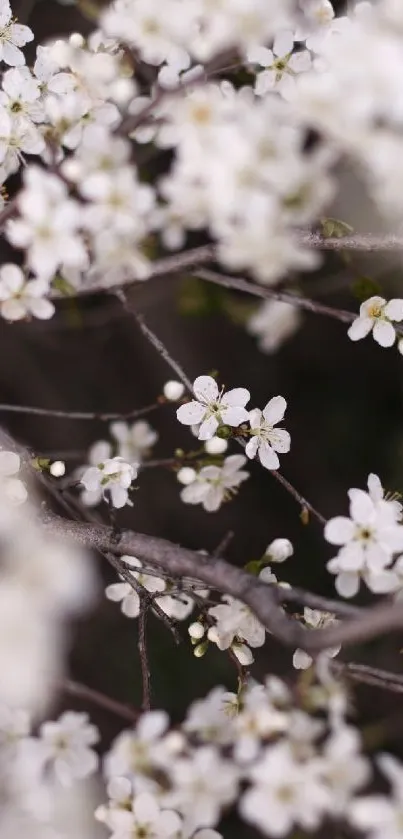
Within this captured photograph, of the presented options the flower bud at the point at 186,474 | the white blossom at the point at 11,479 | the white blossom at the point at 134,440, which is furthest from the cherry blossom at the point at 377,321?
the white blossom at the point at 134,440

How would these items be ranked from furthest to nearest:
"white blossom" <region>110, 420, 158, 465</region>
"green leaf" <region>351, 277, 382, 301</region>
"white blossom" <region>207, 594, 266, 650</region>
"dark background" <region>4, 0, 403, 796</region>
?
1. "dark background" <region>4, 0, 403, 796</region>
2. "white blossom" <region>110, 420, 158, 465</region>
3. "green leaf" <region>351, 277, 382, 301</region>
4. "white blossom" <region>207, 594, 266, 650</region>

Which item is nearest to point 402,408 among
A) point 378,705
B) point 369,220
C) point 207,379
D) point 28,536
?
point 378,705

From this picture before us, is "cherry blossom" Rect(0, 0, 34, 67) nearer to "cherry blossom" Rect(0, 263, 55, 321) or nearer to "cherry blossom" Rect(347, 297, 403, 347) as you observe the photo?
"cherry blossom" Rect(0, 263, 55, 321)

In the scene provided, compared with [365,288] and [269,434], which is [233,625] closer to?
[269,434]

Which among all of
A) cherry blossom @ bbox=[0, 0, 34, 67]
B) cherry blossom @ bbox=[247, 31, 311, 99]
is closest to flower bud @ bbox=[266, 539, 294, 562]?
cherry blossom @ bbox=[247, 31, 311, 99]

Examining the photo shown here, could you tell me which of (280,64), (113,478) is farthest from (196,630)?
(280,64)

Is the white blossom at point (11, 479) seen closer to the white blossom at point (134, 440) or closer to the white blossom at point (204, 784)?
the white blossom at point (204, 784)
